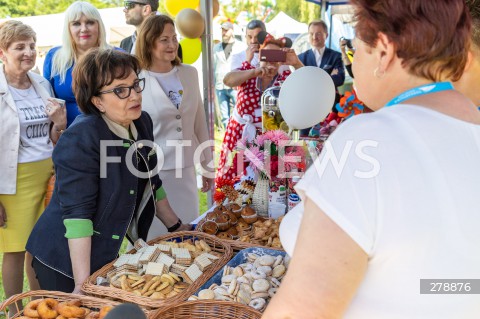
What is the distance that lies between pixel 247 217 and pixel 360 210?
4.96ft

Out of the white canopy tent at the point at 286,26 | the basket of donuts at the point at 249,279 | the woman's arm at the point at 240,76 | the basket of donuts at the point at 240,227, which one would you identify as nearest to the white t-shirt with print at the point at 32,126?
the basket of donuts at the point at 240,227

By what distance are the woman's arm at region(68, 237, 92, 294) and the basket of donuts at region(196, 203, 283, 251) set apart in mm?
537

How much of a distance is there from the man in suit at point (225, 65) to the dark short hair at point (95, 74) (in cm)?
540

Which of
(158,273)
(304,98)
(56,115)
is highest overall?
(304,98)

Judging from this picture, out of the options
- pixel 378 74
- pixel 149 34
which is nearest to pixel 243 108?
pixel 149 34

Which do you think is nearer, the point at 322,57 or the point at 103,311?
the point at 103,311

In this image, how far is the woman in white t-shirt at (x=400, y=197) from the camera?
642mm

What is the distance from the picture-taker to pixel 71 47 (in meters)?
2.80

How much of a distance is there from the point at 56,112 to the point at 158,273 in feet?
4.79

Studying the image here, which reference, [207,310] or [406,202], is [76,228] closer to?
[207,310]

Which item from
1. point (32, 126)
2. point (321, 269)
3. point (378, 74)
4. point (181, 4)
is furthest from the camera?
point (181, 4)

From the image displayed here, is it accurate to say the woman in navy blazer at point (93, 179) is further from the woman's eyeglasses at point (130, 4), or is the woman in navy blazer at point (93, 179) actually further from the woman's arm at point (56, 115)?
the woman's eyeglasses at point (130, 4)

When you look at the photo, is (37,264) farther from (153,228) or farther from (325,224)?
(325,224)

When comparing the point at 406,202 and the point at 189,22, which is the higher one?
the point at 189,22
